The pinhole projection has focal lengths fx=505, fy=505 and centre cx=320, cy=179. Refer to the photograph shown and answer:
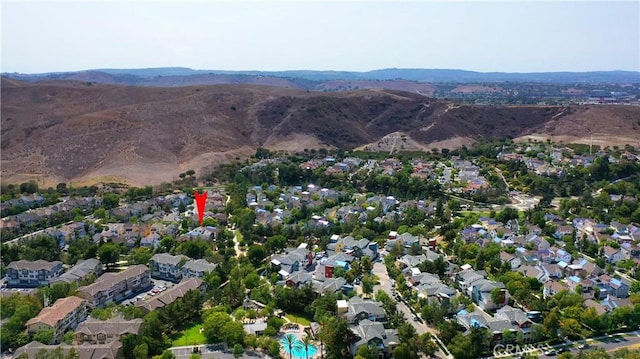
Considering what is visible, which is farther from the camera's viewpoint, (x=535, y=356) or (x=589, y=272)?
(x=589, y=272)

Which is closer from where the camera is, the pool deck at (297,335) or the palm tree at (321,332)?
the palm tree at (321,332)

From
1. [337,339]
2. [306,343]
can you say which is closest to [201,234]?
[306,343]

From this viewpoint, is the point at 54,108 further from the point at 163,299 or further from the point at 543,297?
the point at 543,297

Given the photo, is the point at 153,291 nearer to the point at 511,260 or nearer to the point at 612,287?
the point at 511,260

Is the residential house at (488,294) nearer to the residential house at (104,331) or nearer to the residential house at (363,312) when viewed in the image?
the residential house at (363,312)

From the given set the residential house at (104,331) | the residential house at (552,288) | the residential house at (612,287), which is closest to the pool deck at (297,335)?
the residential house at (104,331)

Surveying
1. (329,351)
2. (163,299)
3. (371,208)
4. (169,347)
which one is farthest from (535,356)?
(371,208)
